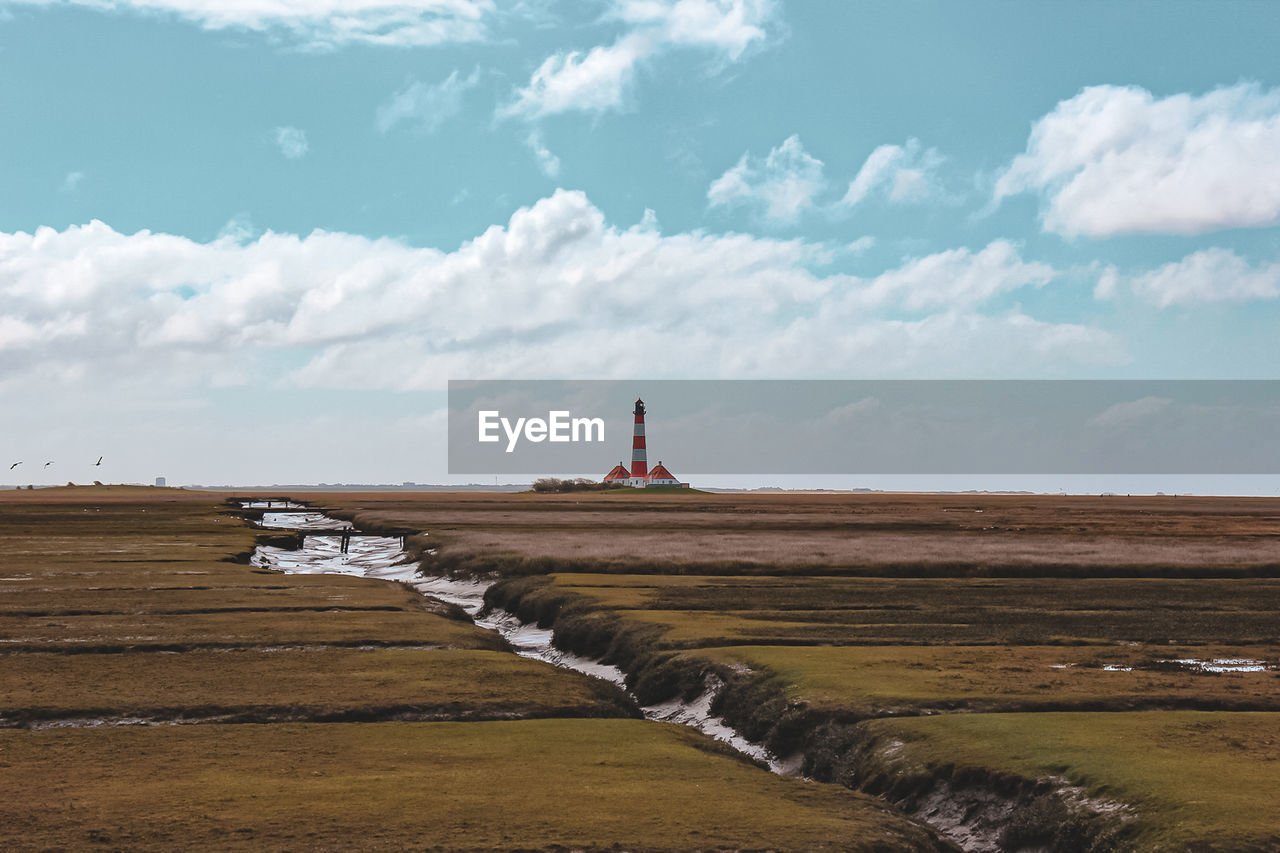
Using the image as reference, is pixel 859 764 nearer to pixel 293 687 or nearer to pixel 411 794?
pixel 411 794

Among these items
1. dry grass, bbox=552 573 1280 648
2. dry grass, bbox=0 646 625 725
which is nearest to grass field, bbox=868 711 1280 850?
dry grass, bbox=0 646 625 725

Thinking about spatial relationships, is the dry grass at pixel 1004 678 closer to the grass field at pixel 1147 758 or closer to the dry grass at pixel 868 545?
the grass field at pixel 1147 758

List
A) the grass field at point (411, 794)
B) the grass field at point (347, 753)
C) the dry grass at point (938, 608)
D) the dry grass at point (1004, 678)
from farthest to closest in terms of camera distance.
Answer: the dry grass at point (938, 608) → the dry grass at point (1004, 678) → the grass field at point (347, 753) → the grass field at point (411, 794)

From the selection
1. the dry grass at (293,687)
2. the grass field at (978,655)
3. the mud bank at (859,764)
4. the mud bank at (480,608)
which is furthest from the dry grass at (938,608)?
the dry grass at (293,687)

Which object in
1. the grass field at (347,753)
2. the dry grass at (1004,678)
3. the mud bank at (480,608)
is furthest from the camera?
the mud bank at (480,608)

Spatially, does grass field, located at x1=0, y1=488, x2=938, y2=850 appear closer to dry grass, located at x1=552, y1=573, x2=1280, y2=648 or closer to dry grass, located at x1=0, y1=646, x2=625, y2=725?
dry grass, located at x1=0, y1=646, x2=625, y2=725

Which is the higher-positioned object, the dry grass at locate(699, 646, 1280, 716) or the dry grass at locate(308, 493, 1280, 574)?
the dry grass at locate(699, 646, 1280, 716)

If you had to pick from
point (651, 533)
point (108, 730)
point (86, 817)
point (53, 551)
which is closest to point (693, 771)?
point (86, 817)

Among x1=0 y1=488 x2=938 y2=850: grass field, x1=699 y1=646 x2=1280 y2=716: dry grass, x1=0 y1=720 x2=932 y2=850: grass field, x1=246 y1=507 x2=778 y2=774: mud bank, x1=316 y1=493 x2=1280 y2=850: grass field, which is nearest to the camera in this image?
x1=0 y1=720 x2=932 y2=850: grass field
